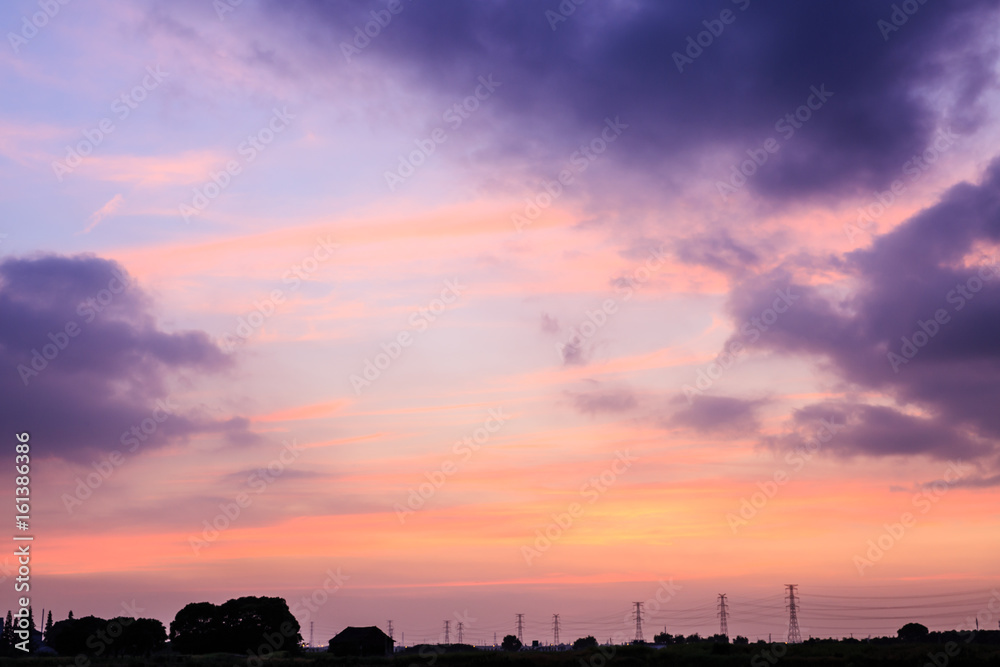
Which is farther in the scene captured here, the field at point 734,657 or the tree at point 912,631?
the tree at point 912,631

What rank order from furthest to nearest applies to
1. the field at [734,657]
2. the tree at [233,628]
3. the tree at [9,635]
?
the tree at [9,635], the tree at [233,628], the field at [734,657]

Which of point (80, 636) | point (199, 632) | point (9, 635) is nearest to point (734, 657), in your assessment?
point (199, 632)

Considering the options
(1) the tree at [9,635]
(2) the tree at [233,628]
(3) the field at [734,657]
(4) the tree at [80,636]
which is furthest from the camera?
(1) the tree at [9,635]

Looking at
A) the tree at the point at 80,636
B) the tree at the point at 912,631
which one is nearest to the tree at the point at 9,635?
the tree at the point at 80,636

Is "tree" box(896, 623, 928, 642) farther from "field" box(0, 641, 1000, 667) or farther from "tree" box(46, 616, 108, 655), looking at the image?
"tree" box(46, 616, 108, 655)

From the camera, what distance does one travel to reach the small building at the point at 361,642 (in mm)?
148000

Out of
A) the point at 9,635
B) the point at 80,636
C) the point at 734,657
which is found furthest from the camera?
the point at 9,635

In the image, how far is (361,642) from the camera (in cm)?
15025

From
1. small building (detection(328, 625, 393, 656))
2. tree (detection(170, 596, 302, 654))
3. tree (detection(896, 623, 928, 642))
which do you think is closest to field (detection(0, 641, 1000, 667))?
tree (detection(170, 596, 302, 654))

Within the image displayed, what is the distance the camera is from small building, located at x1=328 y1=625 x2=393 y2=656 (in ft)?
486

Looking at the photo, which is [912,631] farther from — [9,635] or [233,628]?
[9,635]

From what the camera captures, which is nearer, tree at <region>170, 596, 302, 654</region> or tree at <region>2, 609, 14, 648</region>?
tree at <region>170, 596, 302, 654</region>

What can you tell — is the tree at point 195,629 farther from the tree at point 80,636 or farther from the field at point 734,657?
the field at point 734,657

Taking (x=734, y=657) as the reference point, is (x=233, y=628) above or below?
above
